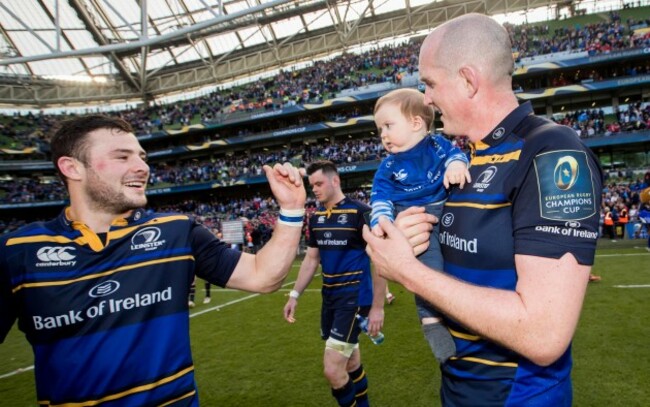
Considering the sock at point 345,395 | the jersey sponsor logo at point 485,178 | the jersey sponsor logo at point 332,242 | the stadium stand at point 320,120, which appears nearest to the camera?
the jersey sponsor logo at point 485,178

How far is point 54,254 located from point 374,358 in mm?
4847

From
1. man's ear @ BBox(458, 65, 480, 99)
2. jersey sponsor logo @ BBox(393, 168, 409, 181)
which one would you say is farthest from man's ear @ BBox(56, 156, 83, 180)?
man's ear @ BBox(458, 65, 480, 99)

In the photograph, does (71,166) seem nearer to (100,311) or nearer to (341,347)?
(100,311)

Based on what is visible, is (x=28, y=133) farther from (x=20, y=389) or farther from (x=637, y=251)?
(x=637, y=251)

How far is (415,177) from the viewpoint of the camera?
9.02 feet

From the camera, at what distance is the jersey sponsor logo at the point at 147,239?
2.28m

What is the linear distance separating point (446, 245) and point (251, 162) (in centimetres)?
3935

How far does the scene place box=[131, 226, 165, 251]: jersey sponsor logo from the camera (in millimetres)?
2281

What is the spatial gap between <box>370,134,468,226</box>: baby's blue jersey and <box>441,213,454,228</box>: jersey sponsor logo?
0.70 m

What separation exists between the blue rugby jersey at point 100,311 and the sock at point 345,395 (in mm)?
2128

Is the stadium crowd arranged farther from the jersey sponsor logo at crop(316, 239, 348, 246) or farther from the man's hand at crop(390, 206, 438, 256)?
the man's hand at crop(390, 206, 438, 256)

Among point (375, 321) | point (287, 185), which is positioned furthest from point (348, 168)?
point (287, 185)

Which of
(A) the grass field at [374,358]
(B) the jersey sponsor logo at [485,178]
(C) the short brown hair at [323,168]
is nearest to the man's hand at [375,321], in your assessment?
(A) the grass field at [374,358]

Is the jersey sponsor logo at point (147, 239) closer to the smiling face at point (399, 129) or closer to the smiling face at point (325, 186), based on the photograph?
the smiling face at point (399, 129)
